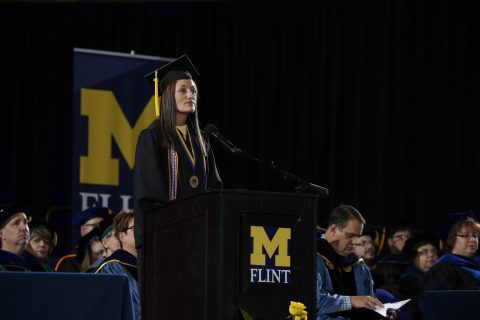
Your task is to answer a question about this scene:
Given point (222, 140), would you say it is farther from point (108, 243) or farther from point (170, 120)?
point (108, 243)

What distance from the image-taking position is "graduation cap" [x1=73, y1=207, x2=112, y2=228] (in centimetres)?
760

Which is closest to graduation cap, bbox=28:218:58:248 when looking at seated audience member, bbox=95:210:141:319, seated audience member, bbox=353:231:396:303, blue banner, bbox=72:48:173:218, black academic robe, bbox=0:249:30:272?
blue banner, bbox=72:48:173:218

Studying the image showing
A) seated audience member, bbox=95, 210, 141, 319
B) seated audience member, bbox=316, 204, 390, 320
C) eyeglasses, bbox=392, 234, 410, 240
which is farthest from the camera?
eyeglasses, bbox=392, 234, 410, 240

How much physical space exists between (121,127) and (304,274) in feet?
18.3

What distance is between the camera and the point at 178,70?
13.3 ft

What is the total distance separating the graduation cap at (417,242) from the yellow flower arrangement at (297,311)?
494 cm

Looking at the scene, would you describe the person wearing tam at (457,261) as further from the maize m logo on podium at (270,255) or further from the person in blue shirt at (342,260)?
the maize m logo on podium at (270,255)

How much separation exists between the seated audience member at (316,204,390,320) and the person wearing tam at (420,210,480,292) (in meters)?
0.89

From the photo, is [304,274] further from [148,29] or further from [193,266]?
[148,29]

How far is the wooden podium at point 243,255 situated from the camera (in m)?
3.00

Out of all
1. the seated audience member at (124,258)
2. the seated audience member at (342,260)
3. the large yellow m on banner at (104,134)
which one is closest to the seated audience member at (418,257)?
the seated audience member at (342,260)

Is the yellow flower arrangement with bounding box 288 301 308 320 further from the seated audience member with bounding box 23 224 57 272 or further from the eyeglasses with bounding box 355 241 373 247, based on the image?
the eyeglasses with bounding box 355 241 373 247

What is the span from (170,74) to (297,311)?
1385 mm

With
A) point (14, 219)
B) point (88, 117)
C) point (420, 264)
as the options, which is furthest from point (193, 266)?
point (88, 117)
